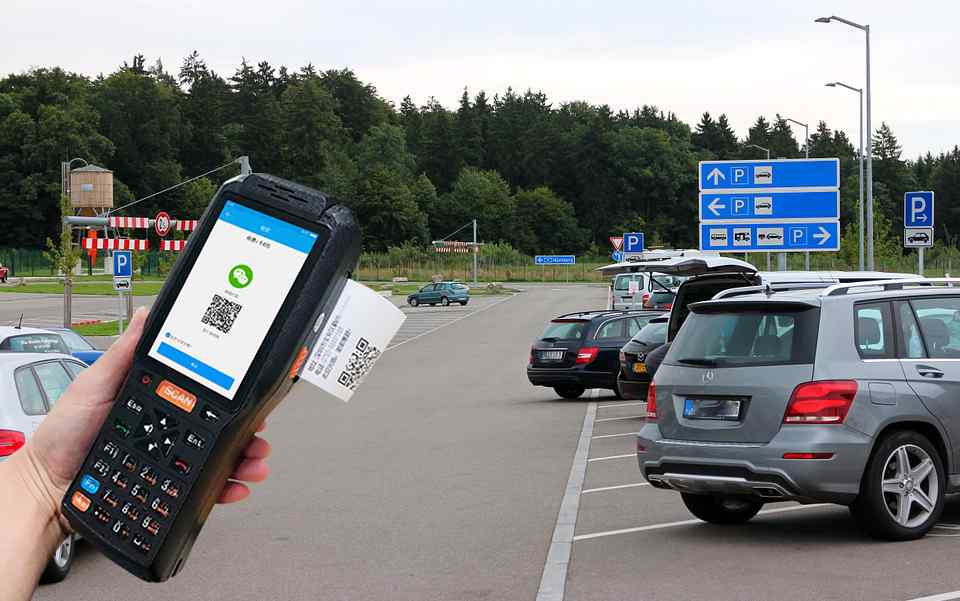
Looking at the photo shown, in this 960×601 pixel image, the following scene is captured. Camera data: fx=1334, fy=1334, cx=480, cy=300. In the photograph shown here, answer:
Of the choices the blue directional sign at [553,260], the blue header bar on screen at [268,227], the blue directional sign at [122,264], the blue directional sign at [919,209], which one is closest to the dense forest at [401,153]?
A: the blue directional sign at [553,260]

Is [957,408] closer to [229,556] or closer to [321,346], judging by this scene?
[229,556]

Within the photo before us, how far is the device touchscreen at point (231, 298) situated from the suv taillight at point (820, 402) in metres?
7.27

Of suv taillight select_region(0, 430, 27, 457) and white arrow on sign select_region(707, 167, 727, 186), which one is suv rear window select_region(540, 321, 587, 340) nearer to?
white arrow on sign select_region(707, 167, 727, 186)

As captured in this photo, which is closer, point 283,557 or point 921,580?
point 921,580

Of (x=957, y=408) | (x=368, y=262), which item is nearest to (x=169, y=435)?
(x=957, y=408)

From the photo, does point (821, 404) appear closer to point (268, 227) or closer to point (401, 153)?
point (268, 227)

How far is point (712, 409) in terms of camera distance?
30.9 feet

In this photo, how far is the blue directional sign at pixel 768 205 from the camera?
34781 millimetres

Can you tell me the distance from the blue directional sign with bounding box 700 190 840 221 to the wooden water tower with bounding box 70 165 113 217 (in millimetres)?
70433

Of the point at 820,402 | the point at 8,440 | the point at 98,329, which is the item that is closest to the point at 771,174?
the point at 98,329

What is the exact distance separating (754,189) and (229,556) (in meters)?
28.6

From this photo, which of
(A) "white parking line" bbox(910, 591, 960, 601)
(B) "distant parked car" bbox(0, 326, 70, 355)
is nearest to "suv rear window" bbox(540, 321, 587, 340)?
(B) "distant parked car" bbox(0, 326, 70, 355)

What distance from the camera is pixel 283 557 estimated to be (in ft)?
29.6

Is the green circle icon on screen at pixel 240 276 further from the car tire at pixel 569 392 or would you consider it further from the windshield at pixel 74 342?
the car tire at pixel 569 392
